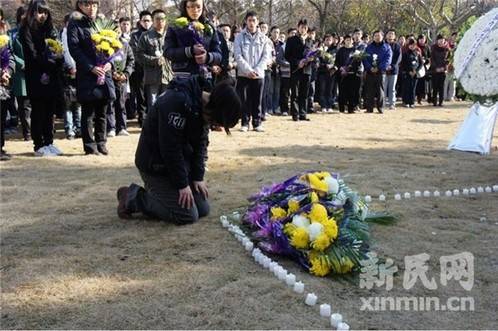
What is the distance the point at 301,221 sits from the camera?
150 inches

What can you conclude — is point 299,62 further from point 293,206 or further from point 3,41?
point 293,206

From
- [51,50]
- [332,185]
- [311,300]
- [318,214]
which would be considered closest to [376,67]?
[51,50]

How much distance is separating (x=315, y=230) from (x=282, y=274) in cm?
39

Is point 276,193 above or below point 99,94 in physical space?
below

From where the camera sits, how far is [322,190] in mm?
4082

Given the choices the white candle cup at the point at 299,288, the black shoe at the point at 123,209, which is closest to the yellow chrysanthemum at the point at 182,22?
the black shoe at the point at 123,209

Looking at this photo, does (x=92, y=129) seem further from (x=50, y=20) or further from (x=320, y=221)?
(x=320, y=221)

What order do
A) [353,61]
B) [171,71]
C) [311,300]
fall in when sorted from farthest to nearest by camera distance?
1. [353,61]
2. [171,71]
3. [311,300]

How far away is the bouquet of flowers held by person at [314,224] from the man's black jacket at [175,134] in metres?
0.67

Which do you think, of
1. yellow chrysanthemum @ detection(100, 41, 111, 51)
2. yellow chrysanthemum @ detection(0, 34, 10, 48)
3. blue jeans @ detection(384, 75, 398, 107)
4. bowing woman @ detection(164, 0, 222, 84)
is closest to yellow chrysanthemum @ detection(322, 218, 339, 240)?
bowing woman @ detection(164, 0, 222, 84)

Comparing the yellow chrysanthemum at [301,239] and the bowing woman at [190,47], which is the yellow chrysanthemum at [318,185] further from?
the bowing woman at [190,47]

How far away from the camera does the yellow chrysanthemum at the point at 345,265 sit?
3.56 m

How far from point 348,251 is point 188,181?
59.7 inches

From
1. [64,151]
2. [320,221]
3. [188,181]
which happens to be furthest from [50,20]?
[320,221]
